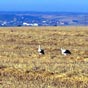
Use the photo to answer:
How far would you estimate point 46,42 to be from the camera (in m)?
34.9

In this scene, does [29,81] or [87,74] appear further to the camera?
[87,74]

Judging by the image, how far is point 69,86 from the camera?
47.2 feet

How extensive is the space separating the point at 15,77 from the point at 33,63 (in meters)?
3.49

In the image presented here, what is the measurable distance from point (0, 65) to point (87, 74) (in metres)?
4.01

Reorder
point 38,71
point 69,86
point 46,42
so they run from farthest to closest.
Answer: point 46,42 → point 38,71 → point 69,86

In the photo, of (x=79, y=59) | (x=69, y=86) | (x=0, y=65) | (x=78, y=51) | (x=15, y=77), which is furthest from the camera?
(x=78, y=51)

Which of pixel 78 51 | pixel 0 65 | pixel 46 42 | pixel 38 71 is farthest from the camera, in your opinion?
pixel 46 42

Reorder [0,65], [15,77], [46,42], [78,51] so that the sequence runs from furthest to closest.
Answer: [46,42] < [78,51] < [0,65] < [15,77]

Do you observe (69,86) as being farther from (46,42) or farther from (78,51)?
(46,42)

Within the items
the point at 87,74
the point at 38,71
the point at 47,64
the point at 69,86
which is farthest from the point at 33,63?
the point at 69,86

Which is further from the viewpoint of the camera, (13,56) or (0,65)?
(13,56)

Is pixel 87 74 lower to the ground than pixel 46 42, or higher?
higher

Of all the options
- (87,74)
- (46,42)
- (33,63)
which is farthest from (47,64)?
(46,42)

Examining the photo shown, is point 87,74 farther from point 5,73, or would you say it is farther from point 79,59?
point 79,59
